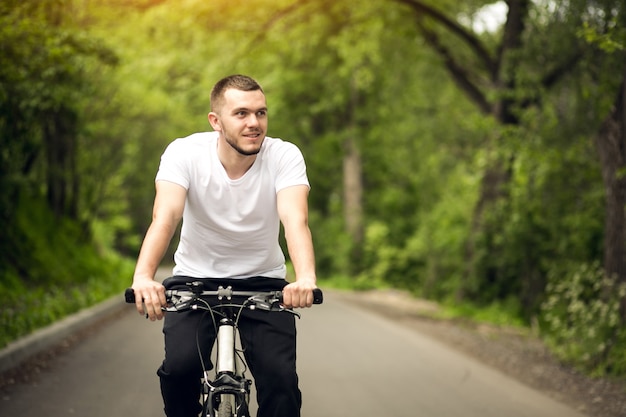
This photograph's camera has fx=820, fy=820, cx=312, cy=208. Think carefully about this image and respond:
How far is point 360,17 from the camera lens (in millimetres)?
18609

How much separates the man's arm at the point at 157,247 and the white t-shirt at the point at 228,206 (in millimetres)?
70

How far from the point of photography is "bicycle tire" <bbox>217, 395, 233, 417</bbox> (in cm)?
325

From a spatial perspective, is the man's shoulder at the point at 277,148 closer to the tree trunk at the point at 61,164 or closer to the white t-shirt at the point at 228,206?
the white t-shirt at the point at 228,206

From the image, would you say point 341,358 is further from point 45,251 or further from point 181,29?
point 181,29

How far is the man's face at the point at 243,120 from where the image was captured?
3.54 meters

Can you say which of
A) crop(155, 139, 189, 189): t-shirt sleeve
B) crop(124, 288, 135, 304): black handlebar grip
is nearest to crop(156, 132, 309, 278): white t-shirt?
crop(155, 139, 189, 189): t-shirt sleeve

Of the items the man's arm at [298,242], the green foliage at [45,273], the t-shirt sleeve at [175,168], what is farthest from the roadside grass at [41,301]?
the man's arm at [298,242]

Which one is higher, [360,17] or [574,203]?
[360,17]

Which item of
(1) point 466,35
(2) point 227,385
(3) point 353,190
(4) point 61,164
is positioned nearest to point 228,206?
(2) point 227,385

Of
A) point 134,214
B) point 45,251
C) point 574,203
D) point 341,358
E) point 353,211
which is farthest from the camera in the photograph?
point 134,214

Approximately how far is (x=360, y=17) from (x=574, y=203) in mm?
7542

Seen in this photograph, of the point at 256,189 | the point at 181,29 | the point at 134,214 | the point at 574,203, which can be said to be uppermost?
the point at 181,29

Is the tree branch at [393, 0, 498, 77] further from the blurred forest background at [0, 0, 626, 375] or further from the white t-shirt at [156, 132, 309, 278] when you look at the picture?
the white t-shirt at [156, 132, 309, 278]

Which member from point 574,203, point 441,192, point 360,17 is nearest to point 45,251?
point 360,17
